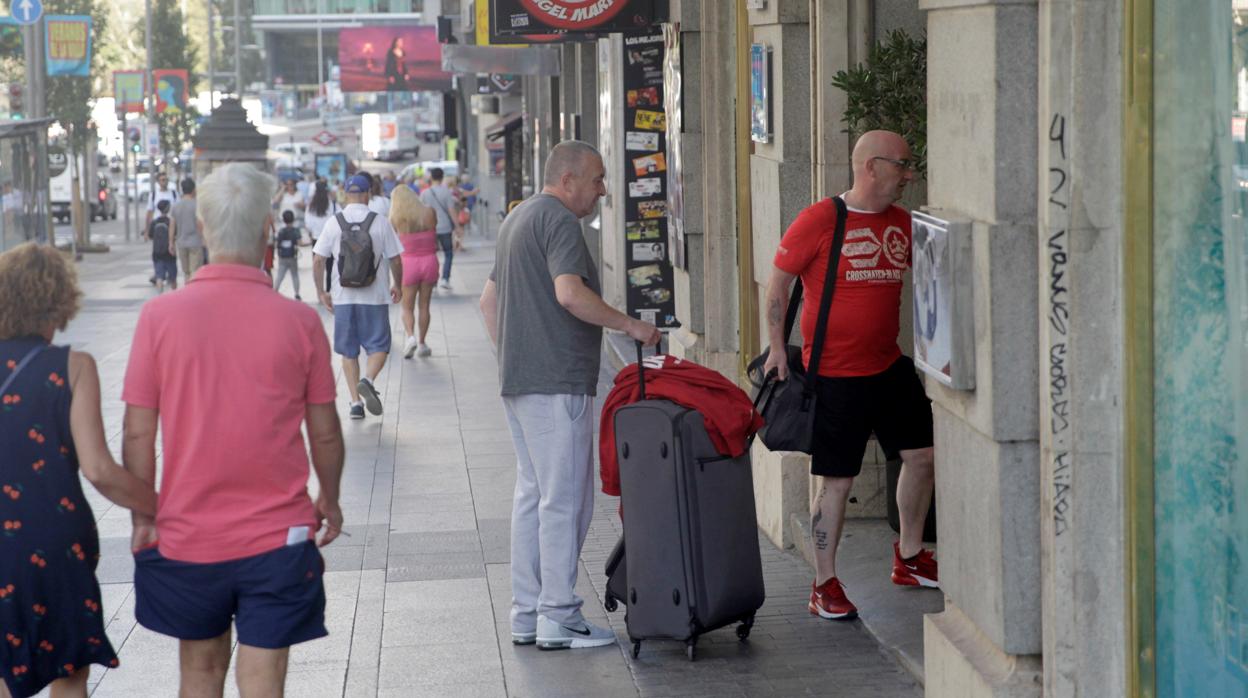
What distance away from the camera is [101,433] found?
425 centimetres

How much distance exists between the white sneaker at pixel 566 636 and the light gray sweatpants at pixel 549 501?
0.03 m

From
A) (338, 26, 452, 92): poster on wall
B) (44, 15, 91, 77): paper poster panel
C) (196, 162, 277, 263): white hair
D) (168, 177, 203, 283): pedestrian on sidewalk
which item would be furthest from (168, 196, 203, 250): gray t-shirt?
(338, 26, 452, 92): poster on wall

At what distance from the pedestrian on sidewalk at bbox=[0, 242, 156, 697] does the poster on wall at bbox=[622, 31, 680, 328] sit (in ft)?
29.0

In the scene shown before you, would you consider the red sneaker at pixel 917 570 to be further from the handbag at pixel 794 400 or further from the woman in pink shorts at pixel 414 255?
the woman in pink shorts at pixel 414 255

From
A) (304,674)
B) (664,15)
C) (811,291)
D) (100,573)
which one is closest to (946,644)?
(811,291)

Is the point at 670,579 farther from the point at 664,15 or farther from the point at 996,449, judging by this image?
the point at 664,15

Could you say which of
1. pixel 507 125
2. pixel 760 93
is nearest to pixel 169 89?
pixel 507 125

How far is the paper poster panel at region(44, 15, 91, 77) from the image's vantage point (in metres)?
35.9

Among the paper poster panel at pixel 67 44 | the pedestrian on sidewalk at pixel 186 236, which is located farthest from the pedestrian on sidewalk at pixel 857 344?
the paper poster panel at pixel 67 44

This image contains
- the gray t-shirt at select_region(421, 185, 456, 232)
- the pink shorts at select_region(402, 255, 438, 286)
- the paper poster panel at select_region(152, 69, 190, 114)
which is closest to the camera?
the pink shorts at select_region(402, 255, 438, 286)

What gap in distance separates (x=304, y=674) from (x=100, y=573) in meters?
2.06

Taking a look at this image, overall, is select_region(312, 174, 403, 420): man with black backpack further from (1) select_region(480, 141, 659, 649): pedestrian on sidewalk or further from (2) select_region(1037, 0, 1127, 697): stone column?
(2) select_region(1037, 0, 1127, 697): stone column

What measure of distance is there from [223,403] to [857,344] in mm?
2933

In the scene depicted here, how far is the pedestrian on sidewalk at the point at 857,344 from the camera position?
246 inches
